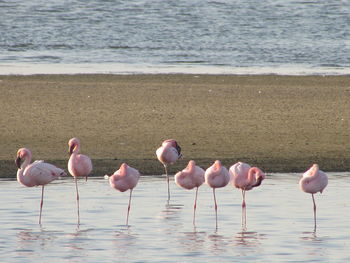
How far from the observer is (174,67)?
113 ft

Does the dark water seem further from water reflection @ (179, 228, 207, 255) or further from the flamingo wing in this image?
water reflection @ (179, 228, 207, 255)

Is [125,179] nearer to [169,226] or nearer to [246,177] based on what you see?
[169,226]

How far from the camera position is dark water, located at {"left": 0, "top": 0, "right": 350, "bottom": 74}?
3581 cm

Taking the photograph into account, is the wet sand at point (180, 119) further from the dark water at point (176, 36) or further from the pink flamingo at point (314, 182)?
the dark water at point (176, 36)

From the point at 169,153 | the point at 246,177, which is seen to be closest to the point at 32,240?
the point at 246,177

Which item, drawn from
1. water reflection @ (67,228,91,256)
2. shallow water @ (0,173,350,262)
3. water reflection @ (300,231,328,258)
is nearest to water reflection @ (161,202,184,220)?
shallow water @ (0,173,350,262)

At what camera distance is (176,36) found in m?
46.1

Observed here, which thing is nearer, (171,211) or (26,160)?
(171,211)

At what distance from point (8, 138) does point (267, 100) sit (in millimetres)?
7225

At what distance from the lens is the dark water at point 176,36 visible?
35812mm

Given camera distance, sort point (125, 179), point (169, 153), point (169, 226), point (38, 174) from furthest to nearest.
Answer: point (169, 153) → point (38, 174) → point (125, 179) → point (169, 226)

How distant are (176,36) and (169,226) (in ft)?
111

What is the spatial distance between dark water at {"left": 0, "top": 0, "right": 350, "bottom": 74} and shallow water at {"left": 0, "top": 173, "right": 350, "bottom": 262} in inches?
681

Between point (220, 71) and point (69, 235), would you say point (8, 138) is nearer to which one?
point (69, 235)
